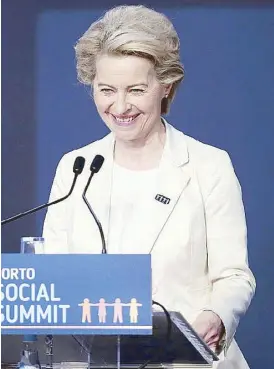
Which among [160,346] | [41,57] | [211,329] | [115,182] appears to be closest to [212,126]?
[41,57]

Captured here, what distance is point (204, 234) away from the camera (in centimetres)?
223

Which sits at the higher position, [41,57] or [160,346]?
[41,57]

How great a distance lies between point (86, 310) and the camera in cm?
151

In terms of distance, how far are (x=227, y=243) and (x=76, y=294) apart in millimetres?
735

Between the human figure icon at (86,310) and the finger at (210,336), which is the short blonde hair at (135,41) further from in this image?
the human figure icon at (86,310)

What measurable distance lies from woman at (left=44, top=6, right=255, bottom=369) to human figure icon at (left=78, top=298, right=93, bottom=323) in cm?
66

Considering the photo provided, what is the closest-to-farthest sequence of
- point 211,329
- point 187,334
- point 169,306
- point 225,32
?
1. point 187,334
2. point 211,329
3. point 169,306
4. point 225,32

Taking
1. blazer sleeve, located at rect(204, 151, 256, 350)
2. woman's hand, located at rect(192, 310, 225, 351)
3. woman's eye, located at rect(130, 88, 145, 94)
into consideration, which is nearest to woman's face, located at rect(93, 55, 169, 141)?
woman's eye, located at rect(130, 88, 145, 94)

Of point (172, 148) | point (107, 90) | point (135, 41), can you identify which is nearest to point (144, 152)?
point (172, 148)

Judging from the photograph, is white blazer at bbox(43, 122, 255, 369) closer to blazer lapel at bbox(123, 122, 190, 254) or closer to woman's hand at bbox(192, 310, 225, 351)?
blazer lapel at bbox(123, 122, 190, 254)

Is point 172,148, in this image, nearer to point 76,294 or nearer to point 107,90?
point 107,90

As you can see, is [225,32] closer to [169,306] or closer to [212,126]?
[212,126]

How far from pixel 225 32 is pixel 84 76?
978 mm

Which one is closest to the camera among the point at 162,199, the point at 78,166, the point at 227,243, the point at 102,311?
the point at 102,311
